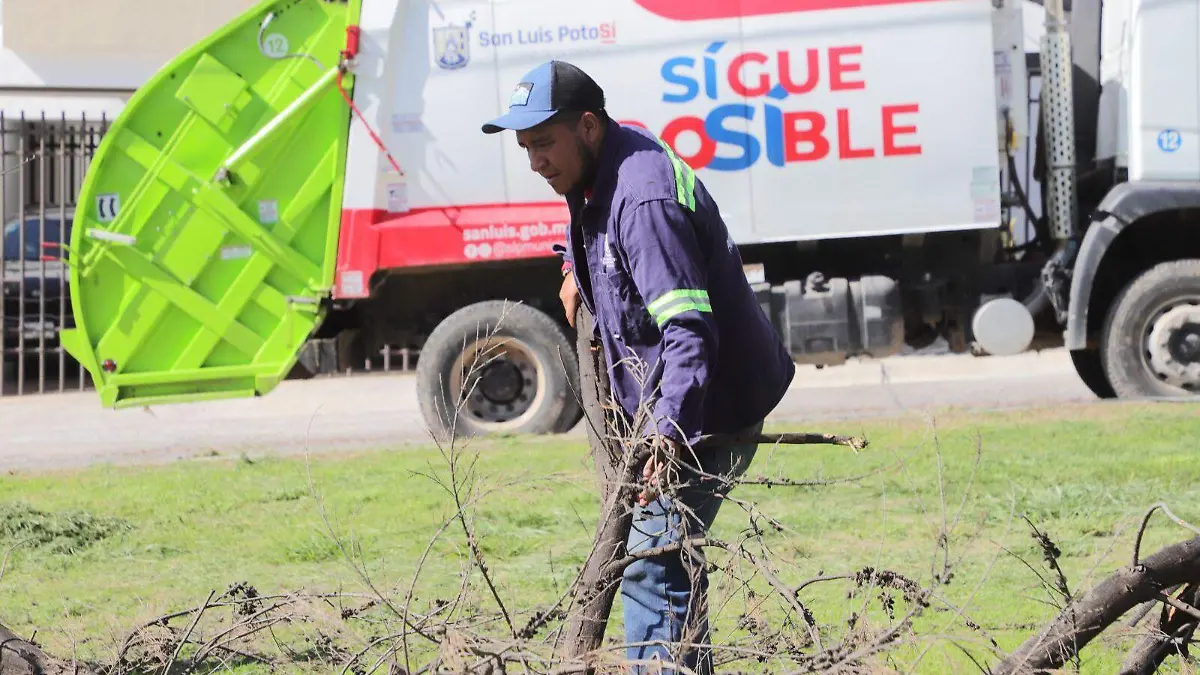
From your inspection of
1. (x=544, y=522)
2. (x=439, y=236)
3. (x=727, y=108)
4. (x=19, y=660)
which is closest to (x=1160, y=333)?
(x=727, y=108)

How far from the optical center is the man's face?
345 centimetres

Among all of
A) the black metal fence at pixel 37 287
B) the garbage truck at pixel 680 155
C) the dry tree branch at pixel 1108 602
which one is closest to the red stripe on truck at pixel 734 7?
the garbage truck at pixel 680 155

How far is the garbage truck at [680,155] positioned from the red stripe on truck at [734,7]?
0.01 metres

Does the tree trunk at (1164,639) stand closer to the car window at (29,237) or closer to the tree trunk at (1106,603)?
the tree trunk at (1106,603)

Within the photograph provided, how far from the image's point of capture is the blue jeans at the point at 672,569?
327 cm

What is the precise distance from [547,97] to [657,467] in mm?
906

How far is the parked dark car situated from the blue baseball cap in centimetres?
1176

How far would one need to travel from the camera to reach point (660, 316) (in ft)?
10.7

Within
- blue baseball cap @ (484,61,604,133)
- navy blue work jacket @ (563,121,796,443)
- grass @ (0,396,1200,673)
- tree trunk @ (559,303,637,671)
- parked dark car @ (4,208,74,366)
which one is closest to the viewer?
tree trunk @ (559,303,637,671)

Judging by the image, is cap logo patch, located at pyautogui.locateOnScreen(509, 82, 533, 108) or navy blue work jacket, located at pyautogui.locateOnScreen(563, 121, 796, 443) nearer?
navy blue work jacket, located at pyautogui.locateOnScreen(563, 121, 796, 443)

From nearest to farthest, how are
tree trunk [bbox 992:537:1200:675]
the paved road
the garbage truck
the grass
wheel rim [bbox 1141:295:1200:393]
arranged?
tree trunk [bbox 992:537:1200:675] < the grass < wheel rim [bbox 1141:295:1200:393] < the garbage truck < the paved road

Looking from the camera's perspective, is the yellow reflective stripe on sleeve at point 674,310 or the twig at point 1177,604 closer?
the twig at point 1177,604

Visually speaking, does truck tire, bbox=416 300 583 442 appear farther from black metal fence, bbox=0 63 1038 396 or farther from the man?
the man

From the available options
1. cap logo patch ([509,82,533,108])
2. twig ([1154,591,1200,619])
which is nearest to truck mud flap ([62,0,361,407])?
cap logo patch ([509,82,533,108])
